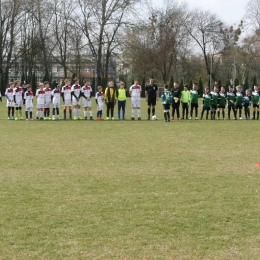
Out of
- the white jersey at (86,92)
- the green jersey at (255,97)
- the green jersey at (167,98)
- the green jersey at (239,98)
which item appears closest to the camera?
the green jersey at (167,98)

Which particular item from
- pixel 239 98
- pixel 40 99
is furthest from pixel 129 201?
pixel 239 98

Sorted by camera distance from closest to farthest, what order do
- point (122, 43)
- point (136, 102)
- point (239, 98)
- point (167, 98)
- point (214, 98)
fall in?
point (167, 98)
point (136, 102)
point (214, 98)
point (239, 98)
point (122, 43)

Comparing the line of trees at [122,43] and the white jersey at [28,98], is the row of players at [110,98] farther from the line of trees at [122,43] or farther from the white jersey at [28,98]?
the line of trees at [122,43]

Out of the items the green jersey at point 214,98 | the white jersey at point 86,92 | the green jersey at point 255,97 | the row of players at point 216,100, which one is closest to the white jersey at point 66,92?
the white jersey at point 86,92

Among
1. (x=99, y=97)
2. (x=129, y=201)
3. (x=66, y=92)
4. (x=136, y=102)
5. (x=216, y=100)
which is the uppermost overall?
(x=66, y=92)

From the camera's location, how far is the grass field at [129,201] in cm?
525

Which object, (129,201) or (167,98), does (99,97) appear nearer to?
(167,98)

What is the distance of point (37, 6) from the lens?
62.0 meters

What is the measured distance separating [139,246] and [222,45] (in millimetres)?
70792

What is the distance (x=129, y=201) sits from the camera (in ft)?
23.3

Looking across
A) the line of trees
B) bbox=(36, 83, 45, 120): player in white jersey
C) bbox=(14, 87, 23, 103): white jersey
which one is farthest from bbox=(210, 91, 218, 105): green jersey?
the line of trees

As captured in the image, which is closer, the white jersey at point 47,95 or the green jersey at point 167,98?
the green jersey at point 167,98

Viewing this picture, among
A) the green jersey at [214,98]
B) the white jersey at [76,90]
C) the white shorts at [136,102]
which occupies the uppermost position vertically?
the white jersey at [76,90]

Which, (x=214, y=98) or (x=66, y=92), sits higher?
(x=66, y=92)
